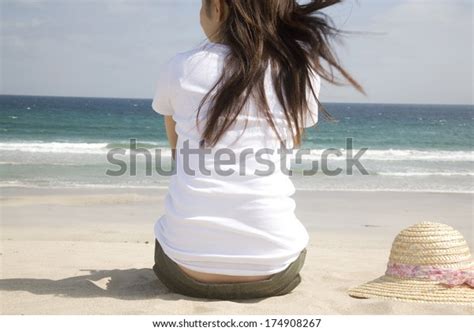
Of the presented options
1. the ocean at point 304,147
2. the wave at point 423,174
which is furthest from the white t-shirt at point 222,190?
the wave at point 423,174

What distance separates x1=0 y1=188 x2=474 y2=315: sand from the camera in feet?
10.8

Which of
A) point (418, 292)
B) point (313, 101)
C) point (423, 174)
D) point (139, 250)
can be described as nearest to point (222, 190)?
point (313, 101)

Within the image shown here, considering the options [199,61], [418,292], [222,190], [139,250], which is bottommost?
[139,250]

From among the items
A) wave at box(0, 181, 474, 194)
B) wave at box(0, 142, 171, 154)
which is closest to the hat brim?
wave at box(0, 181, 474, 194)

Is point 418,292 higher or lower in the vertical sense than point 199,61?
lower

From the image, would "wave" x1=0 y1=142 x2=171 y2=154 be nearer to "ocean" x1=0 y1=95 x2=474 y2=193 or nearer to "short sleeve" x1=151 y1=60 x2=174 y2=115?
"ocean" x1=0 y1=95 x2=474 y2=193

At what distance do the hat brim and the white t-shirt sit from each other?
71cm

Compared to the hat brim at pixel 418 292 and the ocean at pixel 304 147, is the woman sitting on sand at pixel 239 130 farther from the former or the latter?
the hat brim at pixel 418 292

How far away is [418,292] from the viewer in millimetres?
3455

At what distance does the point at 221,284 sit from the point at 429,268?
1.11m

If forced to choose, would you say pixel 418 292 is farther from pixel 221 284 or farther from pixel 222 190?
A: pixel 222 190

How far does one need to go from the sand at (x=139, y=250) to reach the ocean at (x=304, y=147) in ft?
3.06

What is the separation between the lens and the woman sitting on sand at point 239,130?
2.99 metres

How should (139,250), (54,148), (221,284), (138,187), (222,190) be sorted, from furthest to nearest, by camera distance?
(54,148)
(138,187)
(139,250)
(221,284)
(222,190)
